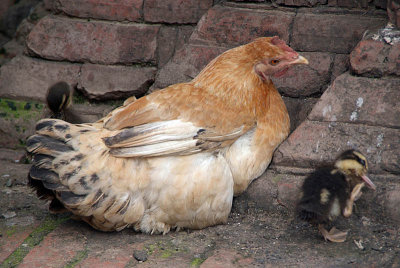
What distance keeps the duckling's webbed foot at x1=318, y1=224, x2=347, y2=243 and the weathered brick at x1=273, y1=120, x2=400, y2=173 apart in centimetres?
46

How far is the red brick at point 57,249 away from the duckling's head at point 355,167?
1.64 metres

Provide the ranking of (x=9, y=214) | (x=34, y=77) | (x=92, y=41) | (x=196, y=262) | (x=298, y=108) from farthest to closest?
(x=34, y=77) < (x=92, y=41) < (x=298, y=108) < (x=9, y=214) < (x=196, y=262)

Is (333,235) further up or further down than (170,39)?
further down

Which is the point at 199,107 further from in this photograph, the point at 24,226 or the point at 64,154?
the point at 24,226

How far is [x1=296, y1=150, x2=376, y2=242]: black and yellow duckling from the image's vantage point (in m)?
3.25

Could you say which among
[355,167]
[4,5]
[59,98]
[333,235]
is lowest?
[333,235]

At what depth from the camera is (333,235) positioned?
3373 millimetres

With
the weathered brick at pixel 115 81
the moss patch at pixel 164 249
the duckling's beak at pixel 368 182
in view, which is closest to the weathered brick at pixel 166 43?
the weathered brick at pixel 115 81

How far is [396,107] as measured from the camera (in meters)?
3.48

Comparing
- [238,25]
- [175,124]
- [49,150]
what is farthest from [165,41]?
[49,150]

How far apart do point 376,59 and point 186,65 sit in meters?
1.42

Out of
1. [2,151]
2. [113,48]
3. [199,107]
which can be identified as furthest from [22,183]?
[199,107]

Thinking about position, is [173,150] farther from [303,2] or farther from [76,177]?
[303,2]

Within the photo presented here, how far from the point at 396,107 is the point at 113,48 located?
2257 millimetres
